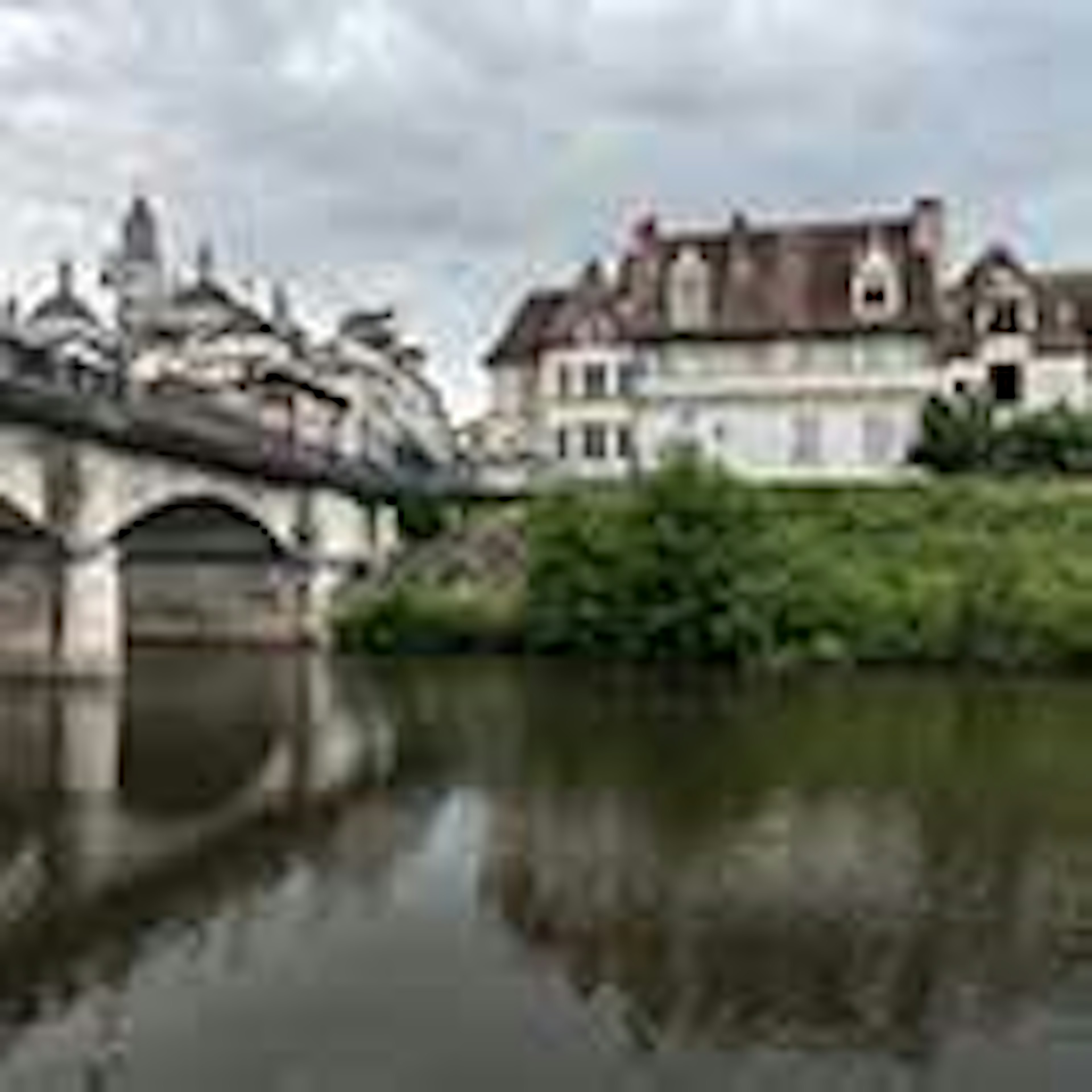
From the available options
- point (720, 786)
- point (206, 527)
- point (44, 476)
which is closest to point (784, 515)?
point (206, 527)

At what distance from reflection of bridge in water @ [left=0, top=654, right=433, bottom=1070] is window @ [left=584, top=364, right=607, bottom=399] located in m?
33.2

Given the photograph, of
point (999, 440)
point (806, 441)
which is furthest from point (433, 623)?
point (999, 440)

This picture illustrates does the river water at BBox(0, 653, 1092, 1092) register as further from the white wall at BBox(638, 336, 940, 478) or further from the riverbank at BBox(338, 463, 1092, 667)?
the white wall at BBox(638, 336, 940, 478)

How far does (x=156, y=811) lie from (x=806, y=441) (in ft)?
174

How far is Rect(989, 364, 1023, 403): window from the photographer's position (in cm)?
7756

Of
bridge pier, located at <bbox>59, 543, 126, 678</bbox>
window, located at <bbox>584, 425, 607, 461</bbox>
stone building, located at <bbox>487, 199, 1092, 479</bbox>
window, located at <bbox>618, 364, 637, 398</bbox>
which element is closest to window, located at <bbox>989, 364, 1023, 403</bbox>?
stone building, located at <bbox>487, 199, 1092, 479</bbox>

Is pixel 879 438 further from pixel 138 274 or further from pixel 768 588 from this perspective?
pixel 138 274

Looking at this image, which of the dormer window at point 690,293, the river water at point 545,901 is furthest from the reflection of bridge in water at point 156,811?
the dormer window at point 690,293

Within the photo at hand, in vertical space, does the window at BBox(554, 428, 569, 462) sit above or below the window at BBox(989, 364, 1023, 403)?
below

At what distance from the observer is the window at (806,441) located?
81.6 meters

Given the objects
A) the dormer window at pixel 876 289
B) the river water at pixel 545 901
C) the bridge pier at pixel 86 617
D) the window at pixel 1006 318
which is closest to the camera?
the river water at pixel 545 901

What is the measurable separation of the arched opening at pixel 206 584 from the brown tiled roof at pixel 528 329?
20.6 m

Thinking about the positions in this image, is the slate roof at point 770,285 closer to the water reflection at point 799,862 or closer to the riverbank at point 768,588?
the riverbank at point 768,588

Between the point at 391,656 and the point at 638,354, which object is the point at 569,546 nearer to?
the point at 391,656
